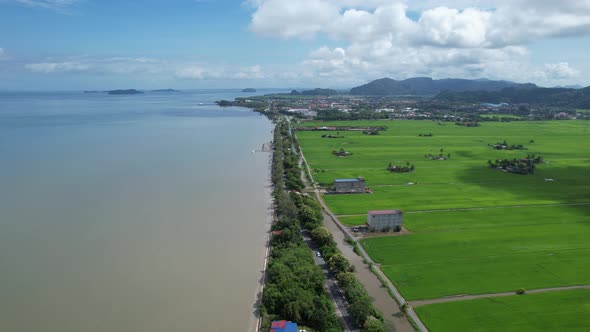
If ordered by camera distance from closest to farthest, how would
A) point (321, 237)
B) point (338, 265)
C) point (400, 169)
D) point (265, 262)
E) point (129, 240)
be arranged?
point (338, 265)
point (265, 262)
point (321, 237)
point (129, 240)
point (400, 169)

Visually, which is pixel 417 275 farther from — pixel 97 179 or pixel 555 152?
A: pixel 555 152

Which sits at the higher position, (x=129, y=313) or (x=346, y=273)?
(x=346, y=273)

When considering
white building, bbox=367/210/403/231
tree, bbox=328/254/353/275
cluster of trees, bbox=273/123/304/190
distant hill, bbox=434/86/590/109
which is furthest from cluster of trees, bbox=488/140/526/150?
distant hill, bbox=434/86/590/109

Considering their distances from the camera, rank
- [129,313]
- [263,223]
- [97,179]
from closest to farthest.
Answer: [129,313]
[263,223]
[97,179]

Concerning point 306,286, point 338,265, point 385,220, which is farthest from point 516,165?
point 306,286

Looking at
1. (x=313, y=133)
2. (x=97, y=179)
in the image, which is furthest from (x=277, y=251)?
(x=313, y=133)

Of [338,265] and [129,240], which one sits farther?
[129,240]

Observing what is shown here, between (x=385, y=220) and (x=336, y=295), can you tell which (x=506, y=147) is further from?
(x=336, y=295)

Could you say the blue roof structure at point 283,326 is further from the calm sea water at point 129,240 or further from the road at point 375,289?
the road at point 375,289
